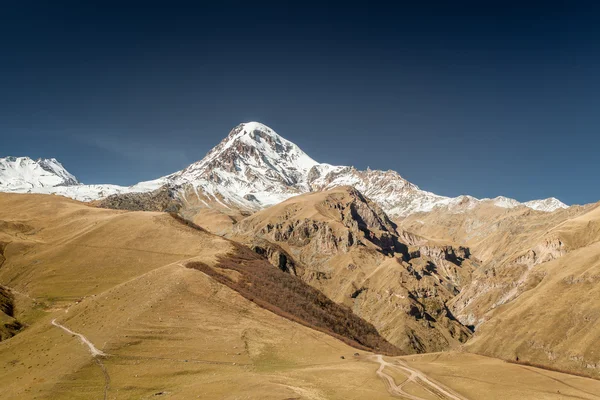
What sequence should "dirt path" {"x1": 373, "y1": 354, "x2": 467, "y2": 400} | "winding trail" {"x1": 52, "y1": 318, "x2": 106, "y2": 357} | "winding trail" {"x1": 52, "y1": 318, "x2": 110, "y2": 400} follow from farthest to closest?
1. "winding trail" {"x1": 52, "y1": 318, "x2": 106, "y2": 357}
2. "winding trail" {"x1": 52, "y1": 318, "x2": 110, "y2": 400}
3. "dirt path" {"x1": 373, "y1": 354, "x2": 467, "y2": 400}

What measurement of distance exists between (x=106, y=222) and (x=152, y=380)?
110 m

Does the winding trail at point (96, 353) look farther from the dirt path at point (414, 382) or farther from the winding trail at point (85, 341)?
the dirt path at point (414, 382)


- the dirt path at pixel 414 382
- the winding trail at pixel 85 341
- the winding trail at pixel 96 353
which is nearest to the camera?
the dirt path at pixel 414 382

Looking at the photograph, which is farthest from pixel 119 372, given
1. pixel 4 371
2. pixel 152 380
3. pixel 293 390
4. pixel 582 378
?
pixel 582 378

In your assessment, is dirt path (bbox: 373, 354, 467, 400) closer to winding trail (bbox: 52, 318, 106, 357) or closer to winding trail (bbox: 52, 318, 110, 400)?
winding trail (bbox: 52, 318, 110, 400)

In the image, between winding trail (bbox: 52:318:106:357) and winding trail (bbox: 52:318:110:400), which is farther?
winding trail (bbox: 52:318:106:357)

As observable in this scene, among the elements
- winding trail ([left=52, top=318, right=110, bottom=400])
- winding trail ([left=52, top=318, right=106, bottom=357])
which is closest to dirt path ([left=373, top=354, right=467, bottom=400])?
winding trail ([left=52, top=318, right=110, bottom=400])

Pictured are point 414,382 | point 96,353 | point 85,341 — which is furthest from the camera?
point 85,341

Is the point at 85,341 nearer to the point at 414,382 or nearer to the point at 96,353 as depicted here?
the point at 96,353

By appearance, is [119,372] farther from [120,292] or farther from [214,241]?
[214,241]

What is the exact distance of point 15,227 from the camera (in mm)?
152500

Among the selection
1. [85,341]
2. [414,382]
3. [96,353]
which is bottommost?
[96,353]

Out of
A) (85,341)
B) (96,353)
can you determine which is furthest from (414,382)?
(85,341)

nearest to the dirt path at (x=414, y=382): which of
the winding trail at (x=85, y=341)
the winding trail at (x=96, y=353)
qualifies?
the winding trail at (x=96, y=353)
